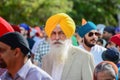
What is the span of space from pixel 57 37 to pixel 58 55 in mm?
277

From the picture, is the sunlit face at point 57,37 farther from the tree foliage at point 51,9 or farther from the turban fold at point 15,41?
the tree foliage at point 51,9

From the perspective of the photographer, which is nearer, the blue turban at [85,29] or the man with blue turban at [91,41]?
the man with blue turban at [91,41]

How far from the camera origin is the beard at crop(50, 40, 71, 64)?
9383mm

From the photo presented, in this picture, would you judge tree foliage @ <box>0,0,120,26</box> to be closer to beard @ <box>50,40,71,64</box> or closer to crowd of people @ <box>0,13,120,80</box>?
crowd of people @ <box>0,13,120,80</box>

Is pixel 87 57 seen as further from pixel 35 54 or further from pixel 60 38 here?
pixel 35 54

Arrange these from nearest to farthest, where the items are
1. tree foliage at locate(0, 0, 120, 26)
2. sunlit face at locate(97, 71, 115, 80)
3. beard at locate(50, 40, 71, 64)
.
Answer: sunlit face at locate(97, 71, 115, 80)
beard at locate(50, 40, 71, 64)
tree foliage at locate(0, 0, 120, 26)

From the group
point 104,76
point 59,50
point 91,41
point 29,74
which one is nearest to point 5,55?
point 29,74

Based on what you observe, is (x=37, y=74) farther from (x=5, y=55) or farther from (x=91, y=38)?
(x=91, y=38)

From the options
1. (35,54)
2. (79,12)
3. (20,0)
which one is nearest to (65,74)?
(35,54)

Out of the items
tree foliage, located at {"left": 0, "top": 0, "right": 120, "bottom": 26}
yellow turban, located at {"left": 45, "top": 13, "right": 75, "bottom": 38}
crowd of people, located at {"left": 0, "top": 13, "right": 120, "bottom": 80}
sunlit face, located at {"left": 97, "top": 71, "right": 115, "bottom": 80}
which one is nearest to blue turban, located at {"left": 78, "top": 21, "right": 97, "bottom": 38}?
crowd of people, located at {"left": 0, "top": 13, "right": 120, "bottom": 80}

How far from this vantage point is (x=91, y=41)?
474 inches

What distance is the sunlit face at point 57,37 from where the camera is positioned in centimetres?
966

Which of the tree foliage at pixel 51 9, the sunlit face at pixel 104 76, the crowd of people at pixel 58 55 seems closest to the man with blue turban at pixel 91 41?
the crowd of people at pixel 58 55

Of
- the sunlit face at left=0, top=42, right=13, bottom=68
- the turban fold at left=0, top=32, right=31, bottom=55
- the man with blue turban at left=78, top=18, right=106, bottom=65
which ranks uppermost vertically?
the turban fold at left=0, top=32, right=31, bottom=55
